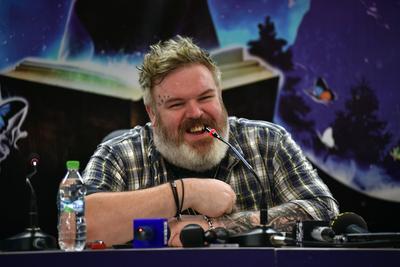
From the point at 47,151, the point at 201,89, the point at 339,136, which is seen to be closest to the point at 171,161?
the point at 201,89

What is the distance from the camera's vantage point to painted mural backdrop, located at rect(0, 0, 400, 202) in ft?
10.8

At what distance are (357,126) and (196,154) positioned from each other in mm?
1149

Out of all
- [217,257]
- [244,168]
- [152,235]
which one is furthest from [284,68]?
[217,257]

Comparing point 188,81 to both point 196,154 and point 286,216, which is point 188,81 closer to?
point 196,154

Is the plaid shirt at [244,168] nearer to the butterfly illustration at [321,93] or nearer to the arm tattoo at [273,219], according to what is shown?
the arm tattoo at [273,219]

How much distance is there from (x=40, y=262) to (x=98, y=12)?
2068mm

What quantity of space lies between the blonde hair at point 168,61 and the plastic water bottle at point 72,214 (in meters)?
0.67

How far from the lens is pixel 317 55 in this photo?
3355 millimetres

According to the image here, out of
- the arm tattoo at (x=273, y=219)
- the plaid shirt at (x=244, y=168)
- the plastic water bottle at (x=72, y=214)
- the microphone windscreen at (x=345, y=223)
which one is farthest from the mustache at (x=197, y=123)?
the microphone windscreen at (x=345, y=223)

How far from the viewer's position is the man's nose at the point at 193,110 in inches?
96.7

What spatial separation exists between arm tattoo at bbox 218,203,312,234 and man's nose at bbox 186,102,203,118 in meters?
0.40

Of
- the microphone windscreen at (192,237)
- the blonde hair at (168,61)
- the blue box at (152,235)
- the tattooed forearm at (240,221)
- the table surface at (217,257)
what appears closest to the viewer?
the table surface at (217,257)

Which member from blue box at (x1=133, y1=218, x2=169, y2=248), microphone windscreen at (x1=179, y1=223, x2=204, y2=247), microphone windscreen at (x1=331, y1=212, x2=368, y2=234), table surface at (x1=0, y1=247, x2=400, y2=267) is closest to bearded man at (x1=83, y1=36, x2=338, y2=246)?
microphone windscreen at (x1=331, y1=212, x2=368, y2=234)

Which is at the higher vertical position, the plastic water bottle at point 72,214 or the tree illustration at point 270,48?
the tree illustration at point 270,48
